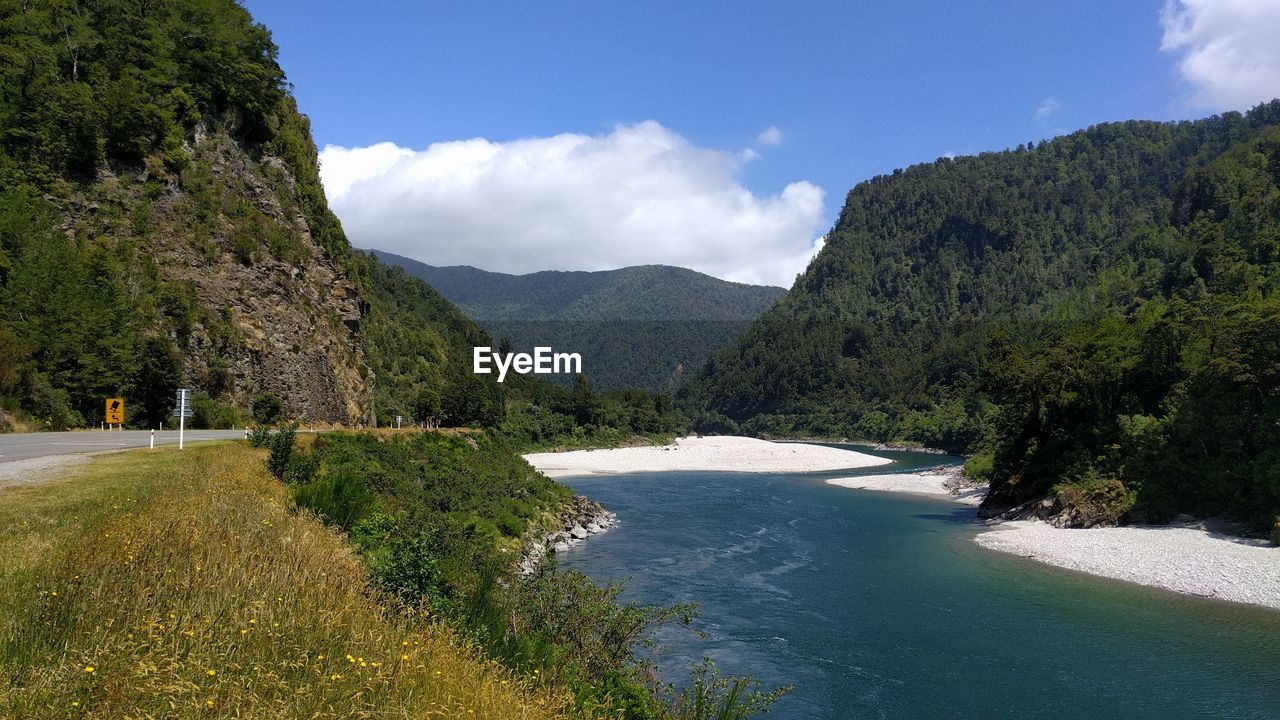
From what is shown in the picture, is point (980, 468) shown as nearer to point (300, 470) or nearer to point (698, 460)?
point (698, 460)

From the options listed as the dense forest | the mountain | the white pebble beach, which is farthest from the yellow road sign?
the white pebble beach

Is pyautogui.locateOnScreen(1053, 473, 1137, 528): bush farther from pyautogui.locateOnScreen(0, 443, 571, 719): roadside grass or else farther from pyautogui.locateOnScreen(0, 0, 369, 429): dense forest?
pyautogui.locateOnScreen(0, 0, 369, 429): dense forest

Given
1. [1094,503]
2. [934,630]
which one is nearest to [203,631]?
[934,630]

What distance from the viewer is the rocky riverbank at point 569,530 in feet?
113

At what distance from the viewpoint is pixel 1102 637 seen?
24.3 meters

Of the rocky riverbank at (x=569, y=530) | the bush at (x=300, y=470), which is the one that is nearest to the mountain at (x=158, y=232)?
the bush at (x=300, y=470)

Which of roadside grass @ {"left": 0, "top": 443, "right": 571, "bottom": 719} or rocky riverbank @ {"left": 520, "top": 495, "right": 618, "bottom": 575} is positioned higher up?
roadside grass @ {"left": 0, "top": 443, "right": 571, "bottom": 719}

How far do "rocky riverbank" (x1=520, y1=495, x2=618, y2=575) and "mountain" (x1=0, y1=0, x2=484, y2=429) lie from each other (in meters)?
18.0

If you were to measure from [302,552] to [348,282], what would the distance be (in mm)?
51223

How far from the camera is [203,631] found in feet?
24.4

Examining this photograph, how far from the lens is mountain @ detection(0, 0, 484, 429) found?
36438 millimetres

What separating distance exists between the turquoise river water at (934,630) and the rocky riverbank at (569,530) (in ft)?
4.25

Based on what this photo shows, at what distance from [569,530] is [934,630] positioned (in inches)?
847

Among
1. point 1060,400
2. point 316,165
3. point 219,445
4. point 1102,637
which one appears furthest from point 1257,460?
point 316,165
